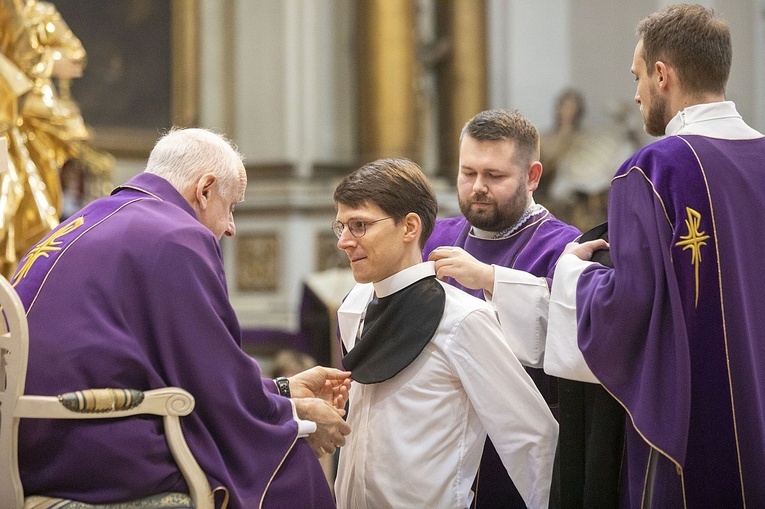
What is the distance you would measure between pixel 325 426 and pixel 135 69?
23.3 feet

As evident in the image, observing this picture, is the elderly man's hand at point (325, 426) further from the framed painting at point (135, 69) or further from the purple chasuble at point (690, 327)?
the framed painting at point (135, 69)

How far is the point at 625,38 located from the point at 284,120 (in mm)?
2958

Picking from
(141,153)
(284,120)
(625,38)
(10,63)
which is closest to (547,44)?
(625,38)

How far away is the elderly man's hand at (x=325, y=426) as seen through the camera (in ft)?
10.3

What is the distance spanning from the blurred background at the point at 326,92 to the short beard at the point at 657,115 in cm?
558

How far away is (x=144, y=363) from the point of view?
2.82 m

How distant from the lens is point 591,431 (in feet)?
10.2

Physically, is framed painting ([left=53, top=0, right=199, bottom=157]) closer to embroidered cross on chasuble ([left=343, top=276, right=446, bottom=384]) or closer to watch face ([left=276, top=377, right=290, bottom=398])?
watch face ([left=276, top=377, right=290, bottom=398])

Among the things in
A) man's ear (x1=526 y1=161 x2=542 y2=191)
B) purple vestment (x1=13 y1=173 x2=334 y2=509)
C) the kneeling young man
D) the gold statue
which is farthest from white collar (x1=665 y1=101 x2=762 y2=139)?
the gold statue

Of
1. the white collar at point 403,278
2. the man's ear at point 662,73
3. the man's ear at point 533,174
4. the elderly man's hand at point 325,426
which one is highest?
the man's ear at point 662,73

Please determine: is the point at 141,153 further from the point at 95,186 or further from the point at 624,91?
the point at 624,91

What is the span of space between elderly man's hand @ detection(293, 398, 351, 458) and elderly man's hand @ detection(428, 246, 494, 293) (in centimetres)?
48

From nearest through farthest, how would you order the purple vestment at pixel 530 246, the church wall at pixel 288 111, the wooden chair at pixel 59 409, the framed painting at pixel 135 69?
1. the wooden chair at pixel 59 409
2. the purple vestment at pixel 530 246
3. the church wall at pixel 288 111
4. the framed painting at pixel 135 69

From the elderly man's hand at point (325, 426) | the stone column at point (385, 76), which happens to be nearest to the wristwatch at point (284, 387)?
the elderly man's hand at point (325, 426)
